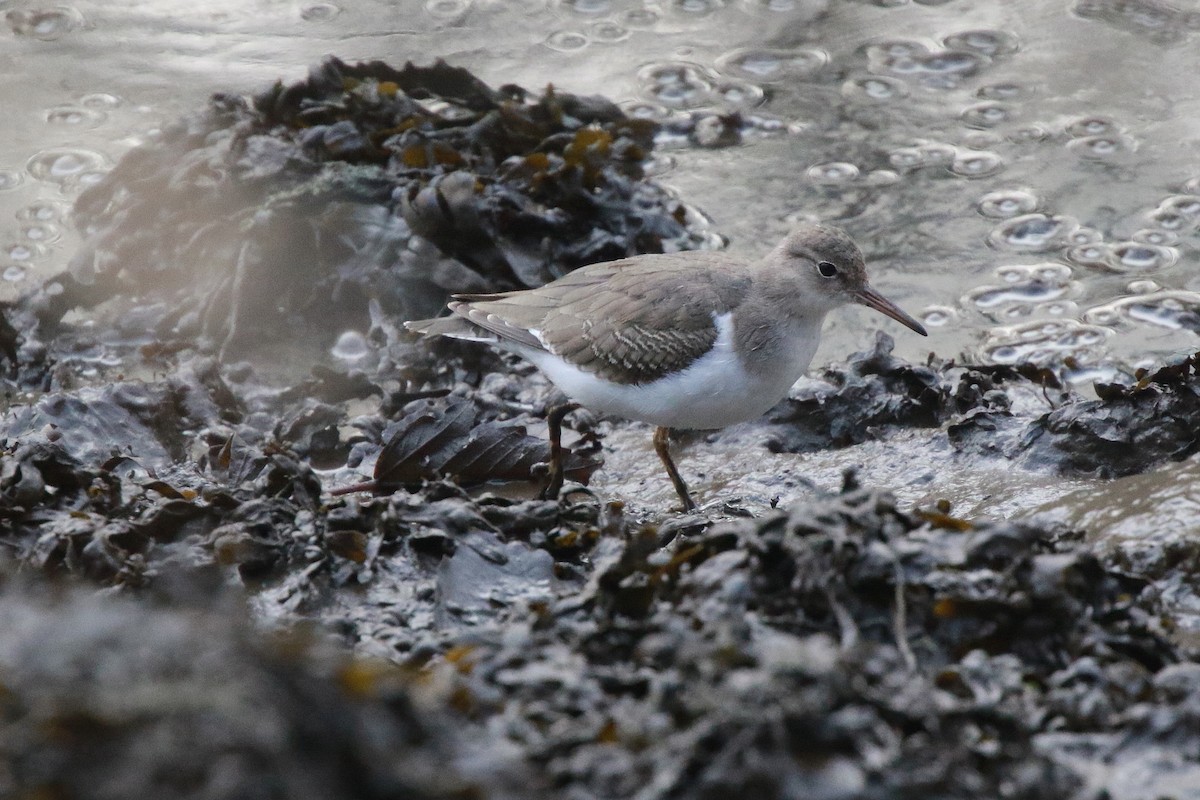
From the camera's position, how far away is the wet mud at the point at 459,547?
171 cm

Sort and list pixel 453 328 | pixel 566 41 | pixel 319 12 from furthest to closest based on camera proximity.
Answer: pixel 319 12 → pixel 566 41 → pixel 453 328

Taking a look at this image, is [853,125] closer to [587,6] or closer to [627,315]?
[587,6]

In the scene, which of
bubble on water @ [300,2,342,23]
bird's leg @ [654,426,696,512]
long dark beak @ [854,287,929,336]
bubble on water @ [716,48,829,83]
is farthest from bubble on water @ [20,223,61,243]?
long dark beak @ [854,287,929,336]

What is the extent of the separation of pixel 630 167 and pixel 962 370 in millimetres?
1929

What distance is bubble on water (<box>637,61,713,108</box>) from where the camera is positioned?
664 centimetres

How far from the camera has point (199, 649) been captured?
170cm

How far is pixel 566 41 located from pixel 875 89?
1.77 metres

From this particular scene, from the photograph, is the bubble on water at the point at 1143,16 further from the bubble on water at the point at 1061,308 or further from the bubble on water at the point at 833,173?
the bubble on water at the point at 1061,308

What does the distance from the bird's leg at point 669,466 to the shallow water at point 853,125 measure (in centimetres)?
10

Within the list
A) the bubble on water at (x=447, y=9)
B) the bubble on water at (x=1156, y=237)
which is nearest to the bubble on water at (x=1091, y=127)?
the bubble on water at (x=1156, y=237)

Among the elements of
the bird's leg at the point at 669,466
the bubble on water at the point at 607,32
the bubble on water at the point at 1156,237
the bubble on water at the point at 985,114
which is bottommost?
the bird's leg at the point at 669,466

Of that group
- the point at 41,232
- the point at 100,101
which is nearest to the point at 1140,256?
the point at 41,232

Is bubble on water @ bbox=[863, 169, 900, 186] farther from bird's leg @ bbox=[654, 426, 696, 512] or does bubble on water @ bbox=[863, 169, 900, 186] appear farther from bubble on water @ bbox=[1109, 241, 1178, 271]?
bird's leg @ bbox=[654, 426, 696, 512]

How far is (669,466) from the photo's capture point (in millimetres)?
4266
